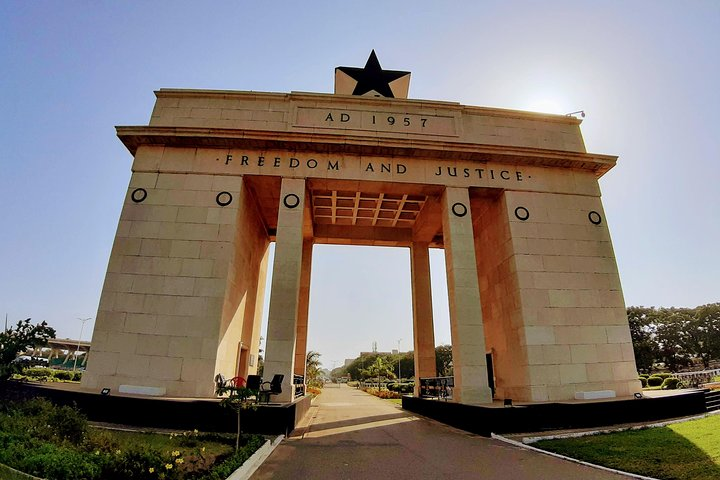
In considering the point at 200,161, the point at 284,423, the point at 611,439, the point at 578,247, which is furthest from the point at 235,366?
the point at 578,247

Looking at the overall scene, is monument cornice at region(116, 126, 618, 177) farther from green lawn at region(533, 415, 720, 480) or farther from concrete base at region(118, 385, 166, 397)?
green lawn at region(533, 415, 720, 480)

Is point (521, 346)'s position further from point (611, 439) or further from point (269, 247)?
point (269, 247)

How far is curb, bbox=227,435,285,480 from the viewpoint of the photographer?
20.6 ft

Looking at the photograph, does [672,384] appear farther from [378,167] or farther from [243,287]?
[243,287]

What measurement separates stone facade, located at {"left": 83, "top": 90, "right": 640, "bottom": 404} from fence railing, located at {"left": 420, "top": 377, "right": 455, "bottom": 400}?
1.33 m

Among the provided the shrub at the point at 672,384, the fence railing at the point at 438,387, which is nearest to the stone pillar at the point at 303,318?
the fence railing at the point at 438,387

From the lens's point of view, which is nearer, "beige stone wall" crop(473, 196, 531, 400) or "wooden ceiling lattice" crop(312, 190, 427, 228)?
"beige stone wall" crop(473, 196, 531, 400)

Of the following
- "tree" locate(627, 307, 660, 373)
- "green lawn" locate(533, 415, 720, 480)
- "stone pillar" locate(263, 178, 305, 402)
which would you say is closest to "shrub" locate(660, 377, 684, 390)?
"green lawn" locate(533, 415, 720, 480)

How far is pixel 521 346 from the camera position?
1529cm

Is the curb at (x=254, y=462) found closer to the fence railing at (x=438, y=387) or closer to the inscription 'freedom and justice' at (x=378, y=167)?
the fence railing at (x=438, y=387)

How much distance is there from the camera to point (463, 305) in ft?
50.6

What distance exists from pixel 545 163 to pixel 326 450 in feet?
53.1

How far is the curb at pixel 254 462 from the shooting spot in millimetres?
6281

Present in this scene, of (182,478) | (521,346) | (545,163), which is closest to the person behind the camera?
(182,478)
